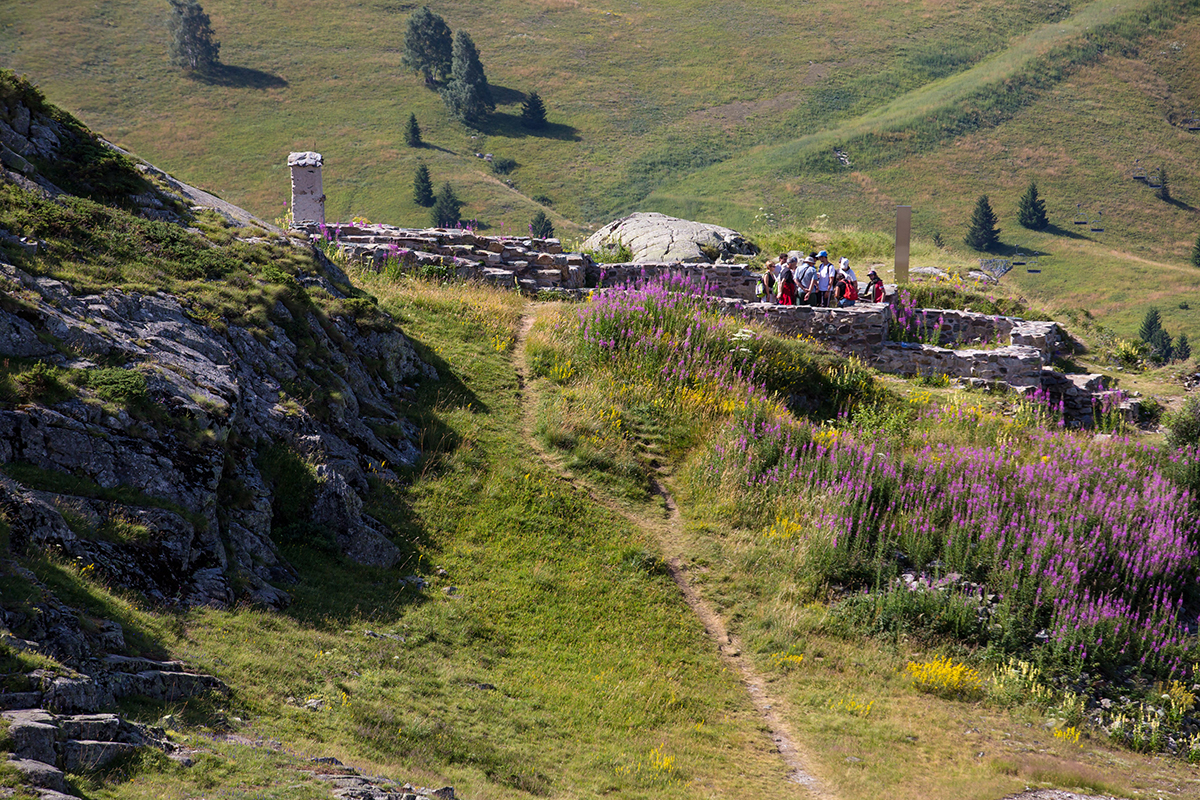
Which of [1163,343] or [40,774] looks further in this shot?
[1163,343]

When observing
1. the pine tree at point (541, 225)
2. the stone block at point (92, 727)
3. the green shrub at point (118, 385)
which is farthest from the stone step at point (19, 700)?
the pine tree at point (541, 225)

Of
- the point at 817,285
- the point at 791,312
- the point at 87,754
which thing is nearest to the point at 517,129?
the point at 817,285

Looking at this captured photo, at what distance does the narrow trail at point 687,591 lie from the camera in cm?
896

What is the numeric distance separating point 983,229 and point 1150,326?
17.3 m

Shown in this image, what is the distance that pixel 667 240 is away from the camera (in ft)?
84.3

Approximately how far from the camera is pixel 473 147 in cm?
8206

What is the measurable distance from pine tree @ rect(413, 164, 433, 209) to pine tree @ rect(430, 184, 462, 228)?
67cm

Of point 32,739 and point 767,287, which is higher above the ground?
point 767,287

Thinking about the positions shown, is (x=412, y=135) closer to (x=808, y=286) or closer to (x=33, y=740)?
(x=808, y=286)

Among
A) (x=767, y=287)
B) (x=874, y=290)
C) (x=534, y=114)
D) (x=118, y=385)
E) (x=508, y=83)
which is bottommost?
(x=118, y=385)

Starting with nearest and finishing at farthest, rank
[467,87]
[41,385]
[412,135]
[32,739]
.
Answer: [32,739] → [41,385] → [412,135] → [467,87]

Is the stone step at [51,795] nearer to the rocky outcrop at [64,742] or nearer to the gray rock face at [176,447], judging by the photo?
the rocky outcrop at [64,742]

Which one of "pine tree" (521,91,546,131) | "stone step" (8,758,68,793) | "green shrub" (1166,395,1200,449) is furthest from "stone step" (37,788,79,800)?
"pine tree" (521,91,546,131)

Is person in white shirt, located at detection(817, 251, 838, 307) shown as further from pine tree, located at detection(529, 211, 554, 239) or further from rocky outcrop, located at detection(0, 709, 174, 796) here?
pine tree, located at detection(529, 211, 554, 239)
